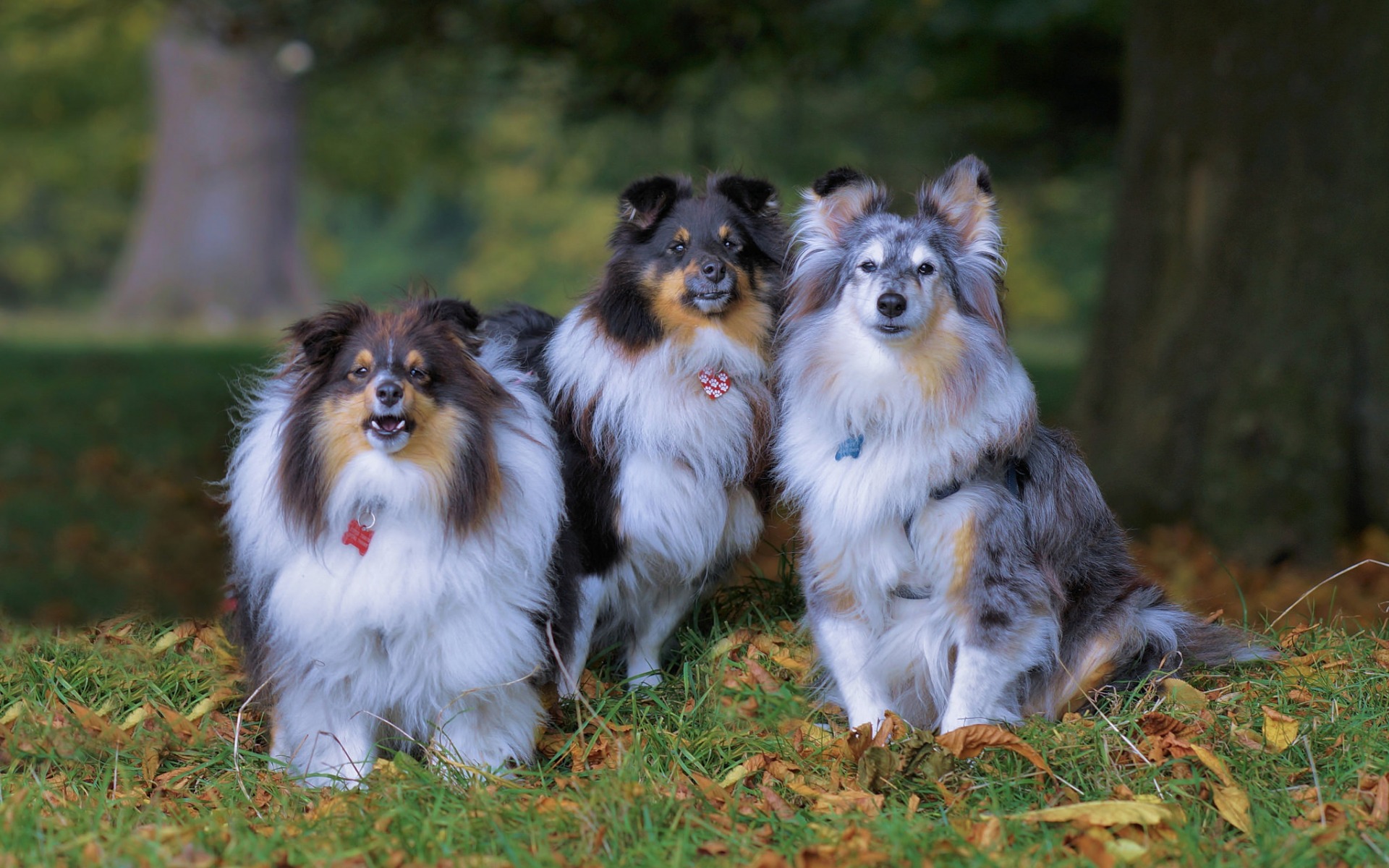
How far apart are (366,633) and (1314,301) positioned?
622 centimetres

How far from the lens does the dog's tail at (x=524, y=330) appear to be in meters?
5.04

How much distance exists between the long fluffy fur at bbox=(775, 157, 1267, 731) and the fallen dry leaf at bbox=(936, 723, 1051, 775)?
0.17 meters

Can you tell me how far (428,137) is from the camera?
22.2 meters

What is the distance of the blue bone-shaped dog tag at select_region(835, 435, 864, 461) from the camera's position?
414cm

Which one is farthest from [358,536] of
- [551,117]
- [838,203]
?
[551,117]

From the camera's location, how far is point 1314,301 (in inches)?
302

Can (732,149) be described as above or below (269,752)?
above

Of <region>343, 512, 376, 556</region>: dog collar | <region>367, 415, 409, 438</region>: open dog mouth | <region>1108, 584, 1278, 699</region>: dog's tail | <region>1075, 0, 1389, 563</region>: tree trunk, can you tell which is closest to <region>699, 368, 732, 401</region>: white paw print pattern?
<region>367, 415, 409, 438</region>: open dog mouth

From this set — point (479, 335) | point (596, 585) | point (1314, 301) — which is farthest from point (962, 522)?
point (1314, 301)

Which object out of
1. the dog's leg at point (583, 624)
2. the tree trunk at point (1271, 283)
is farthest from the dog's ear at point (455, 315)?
the tree trunk at point (1271, 283)

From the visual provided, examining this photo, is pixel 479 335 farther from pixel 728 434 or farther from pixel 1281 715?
pixel 1281 715

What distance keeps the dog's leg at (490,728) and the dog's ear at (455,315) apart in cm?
118

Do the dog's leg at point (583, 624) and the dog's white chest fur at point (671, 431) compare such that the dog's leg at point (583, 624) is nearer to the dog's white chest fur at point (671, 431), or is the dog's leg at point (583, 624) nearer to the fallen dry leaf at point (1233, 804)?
the dog's white chest fur at point (671, 431)

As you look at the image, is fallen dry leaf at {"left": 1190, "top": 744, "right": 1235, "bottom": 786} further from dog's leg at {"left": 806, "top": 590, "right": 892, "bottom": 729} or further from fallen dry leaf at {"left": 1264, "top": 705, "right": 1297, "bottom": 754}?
dog's leg at {"left": 806, "top": 590, "right": 892, "bottom": 729}
